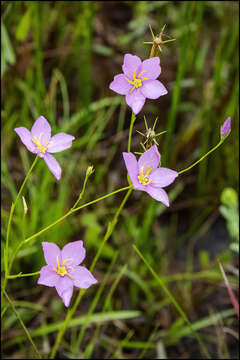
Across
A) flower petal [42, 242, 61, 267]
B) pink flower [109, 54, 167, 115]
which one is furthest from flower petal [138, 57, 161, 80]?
flower petal [42, 242, 61, 267]

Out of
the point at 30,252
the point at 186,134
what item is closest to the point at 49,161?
the point at 30,252

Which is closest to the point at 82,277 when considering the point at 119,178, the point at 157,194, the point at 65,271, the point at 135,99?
the point at 65,271

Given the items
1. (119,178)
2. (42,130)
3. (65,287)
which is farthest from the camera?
(119,178)

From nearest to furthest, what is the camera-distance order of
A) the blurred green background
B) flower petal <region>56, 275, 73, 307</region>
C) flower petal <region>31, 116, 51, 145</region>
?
flower petal <region>56, 275, 73, 307</region> → flower petal <region>31, 116, 51, 145</region> → the blurred green background

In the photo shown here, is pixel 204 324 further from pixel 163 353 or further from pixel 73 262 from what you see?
pixel 73 262

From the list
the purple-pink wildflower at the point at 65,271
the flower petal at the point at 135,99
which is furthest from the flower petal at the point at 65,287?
the flower petal at the point at 135,99

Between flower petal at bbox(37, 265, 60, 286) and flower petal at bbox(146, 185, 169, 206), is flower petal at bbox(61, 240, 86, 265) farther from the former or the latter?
flower petal at bbox(146, 185, 169, 206)

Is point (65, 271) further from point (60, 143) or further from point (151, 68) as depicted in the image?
point (151, 68)
